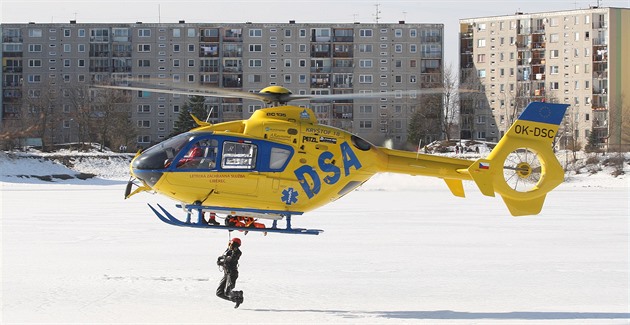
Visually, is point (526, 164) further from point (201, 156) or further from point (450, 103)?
point (450, 103)

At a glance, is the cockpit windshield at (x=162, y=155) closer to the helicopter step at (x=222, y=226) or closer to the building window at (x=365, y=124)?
the helicopter step at (x=222, y=226)

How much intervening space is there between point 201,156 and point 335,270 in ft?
14.0

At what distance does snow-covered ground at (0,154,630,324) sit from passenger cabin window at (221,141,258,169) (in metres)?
2.15

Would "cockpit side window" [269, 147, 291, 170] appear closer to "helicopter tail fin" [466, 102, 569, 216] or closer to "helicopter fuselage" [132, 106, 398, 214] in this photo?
"helicopter fuselage" [132, 106, 398, 214]

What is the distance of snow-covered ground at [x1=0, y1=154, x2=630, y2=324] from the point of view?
13602 mm

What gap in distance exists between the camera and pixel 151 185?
47.5 ft

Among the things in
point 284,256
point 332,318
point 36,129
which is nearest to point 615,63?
point 284,256

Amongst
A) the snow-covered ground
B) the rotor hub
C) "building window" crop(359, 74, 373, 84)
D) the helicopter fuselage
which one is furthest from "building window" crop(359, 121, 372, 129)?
the helicopter fuselage

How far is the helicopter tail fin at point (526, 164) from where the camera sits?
52.8 feet

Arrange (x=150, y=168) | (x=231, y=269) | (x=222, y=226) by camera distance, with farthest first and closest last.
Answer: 1. (x=150, y=168)
2. (x=222, y=226)
3. (x=231, y=269)

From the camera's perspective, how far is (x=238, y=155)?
1465 cm

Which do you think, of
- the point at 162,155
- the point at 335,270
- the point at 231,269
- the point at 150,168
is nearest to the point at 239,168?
the point at 162,155

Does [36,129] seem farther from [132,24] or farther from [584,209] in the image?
[132,24]

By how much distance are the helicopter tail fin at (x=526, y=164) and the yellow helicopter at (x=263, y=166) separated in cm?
25
